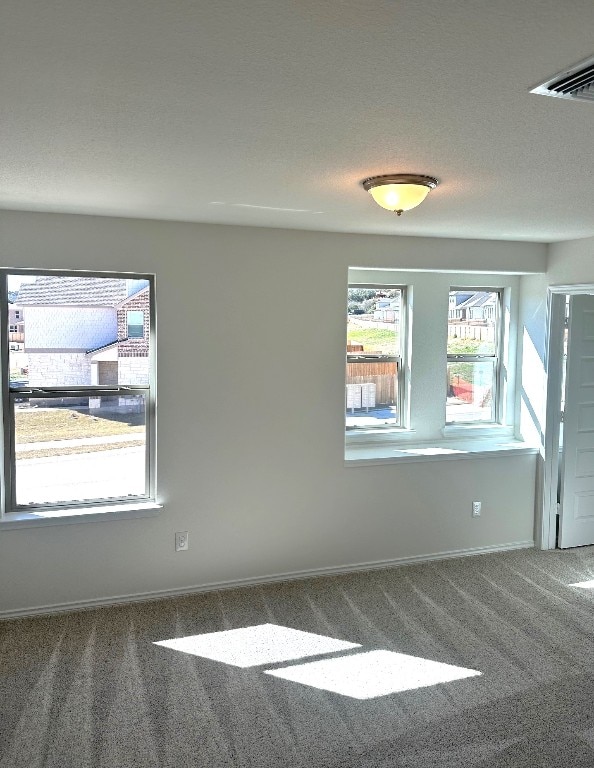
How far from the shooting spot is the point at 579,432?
5512 mm

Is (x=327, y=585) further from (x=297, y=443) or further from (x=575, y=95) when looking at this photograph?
(x=575, y=95)

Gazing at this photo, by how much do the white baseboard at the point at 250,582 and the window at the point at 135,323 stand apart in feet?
5.57

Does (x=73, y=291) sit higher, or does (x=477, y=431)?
(x=73, y=291)

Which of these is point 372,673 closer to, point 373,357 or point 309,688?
point 309,688

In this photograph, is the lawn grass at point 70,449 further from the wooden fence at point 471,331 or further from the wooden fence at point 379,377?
the wooden fence at point 471,331

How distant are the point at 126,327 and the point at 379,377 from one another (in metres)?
2.15

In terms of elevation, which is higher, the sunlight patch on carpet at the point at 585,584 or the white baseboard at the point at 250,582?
the white baseboard at the point at 250,582

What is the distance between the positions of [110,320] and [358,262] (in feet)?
5.84

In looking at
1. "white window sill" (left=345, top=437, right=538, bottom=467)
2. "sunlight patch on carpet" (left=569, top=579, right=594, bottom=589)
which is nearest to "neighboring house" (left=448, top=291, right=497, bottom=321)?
"white window sill" (left=345, top=437, right=538, bottom=467)

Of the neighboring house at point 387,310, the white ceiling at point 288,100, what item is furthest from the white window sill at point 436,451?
the white ceiling at point 288,100

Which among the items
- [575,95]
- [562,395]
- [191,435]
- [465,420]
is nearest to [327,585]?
[191,435]

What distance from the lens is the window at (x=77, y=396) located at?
13.5 feet

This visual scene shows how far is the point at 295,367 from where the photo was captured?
466cm

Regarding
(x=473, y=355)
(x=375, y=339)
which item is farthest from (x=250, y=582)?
(x=473, y=355)
